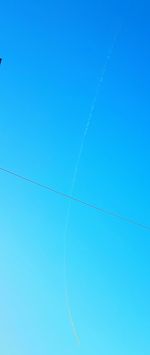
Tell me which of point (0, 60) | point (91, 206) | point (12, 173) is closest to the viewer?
point (0, 60)

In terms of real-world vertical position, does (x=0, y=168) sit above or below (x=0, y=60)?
below

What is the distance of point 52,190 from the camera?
8.66 meters

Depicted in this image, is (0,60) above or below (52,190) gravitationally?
above

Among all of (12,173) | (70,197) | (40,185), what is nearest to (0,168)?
(12,173)

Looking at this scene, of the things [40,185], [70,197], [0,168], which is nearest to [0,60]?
[0,168]

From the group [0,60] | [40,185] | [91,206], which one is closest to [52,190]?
[40,185]

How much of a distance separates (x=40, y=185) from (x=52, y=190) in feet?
1.09

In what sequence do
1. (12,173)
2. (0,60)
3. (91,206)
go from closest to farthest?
(0,60)
(12,173)
(91,206)

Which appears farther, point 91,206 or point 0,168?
point 91,206

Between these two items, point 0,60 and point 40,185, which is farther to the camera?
point 40,185

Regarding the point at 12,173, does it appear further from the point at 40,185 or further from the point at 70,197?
the point at 70,197

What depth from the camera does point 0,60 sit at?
768 cm

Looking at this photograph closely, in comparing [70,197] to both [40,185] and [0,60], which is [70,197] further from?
[0,60]

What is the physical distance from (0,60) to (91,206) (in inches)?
160
